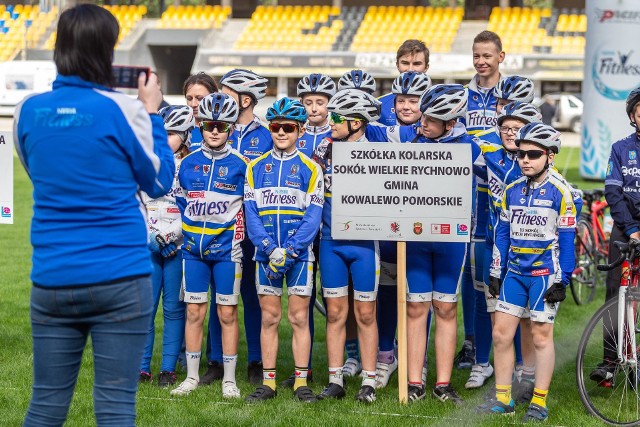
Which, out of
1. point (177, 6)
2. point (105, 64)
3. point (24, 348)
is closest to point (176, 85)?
point (177, 6)

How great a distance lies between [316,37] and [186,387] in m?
40.3

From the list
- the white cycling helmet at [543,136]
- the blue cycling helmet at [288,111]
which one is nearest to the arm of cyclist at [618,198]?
the white cycling helmet at [543,136]

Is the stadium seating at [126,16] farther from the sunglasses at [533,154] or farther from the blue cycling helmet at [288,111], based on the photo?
the sunglasses at [533,154]

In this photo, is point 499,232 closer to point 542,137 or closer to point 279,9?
point 542,137

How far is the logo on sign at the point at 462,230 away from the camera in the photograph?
689 cm

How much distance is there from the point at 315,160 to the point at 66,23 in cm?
341

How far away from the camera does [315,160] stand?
7137 mm

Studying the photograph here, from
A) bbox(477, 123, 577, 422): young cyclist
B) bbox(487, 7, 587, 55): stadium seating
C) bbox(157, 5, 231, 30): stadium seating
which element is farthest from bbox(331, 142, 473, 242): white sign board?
bbox(157, 5, 231, 30): stadium seating

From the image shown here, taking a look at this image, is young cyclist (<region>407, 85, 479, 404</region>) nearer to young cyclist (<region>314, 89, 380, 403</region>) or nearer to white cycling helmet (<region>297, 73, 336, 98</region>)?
young cyclist (<region>314, 89, 380, 403</region>)

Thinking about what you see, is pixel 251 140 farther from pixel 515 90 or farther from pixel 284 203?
pixel 515 90

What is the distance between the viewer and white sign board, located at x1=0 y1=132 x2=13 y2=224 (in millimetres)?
7688

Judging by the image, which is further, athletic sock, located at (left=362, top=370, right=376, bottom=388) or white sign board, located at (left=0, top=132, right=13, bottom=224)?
white sign board, located at (left=0, top=132, right=13, bottom=224)

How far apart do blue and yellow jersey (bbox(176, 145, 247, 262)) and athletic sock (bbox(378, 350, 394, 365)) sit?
138cm

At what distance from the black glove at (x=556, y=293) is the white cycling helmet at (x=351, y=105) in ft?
5.60
